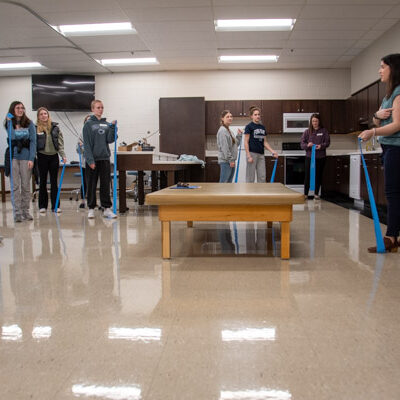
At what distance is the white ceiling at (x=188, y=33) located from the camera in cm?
593

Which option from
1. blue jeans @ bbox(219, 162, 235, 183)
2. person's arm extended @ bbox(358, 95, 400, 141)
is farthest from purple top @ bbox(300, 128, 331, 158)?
person's arm extended @ bbox(358, 95, 400, 141)

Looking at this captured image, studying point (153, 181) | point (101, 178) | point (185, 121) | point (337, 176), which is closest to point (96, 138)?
point (101, 178)

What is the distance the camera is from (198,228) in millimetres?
4383

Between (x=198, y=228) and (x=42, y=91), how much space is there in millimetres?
7029

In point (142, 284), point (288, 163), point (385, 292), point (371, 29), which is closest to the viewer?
point (385, 292)

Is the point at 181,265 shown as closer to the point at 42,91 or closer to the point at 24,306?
the point at 24,306

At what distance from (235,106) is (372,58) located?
289 cm

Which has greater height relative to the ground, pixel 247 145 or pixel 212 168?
pixel 247 145

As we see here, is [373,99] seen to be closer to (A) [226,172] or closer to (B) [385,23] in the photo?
(B) [385,23]

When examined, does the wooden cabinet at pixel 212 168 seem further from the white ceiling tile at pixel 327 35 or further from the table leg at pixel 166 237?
the table leg at pixel 166 237

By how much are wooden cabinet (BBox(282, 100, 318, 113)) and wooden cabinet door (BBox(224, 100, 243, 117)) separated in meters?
0.92

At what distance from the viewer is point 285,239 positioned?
2951 mm

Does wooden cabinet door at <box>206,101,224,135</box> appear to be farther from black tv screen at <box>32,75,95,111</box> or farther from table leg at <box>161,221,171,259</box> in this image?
table leg at <box>161,221,171,259</box>

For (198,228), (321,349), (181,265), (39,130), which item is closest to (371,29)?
(198,228)
